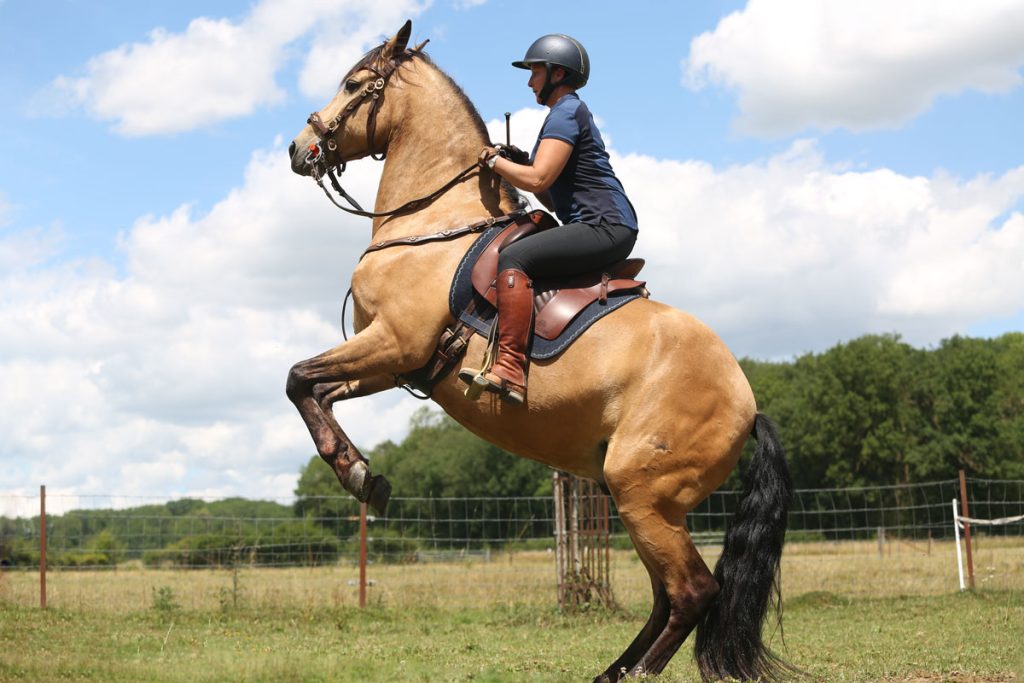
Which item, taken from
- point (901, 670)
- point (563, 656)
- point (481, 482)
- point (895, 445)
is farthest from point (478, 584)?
point (481, 482)

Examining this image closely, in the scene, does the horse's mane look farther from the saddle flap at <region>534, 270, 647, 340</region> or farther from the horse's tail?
the horse's tail

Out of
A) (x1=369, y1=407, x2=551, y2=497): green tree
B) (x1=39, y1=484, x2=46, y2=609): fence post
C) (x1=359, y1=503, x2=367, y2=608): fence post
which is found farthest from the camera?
(x1=369, y1=407, x2=551, y2=497): green tree

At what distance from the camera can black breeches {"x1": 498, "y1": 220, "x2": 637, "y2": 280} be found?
18.6ft

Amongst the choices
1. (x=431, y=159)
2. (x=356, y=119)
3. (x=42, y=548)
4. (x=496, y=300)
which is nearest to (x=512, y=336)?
(x=496, y=300)

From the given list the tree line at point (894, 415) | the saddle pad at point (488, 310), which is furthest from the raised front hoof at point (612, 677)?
the tree line at point (894, 415)

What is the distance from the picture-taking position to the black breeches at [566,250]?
5660 millimetres

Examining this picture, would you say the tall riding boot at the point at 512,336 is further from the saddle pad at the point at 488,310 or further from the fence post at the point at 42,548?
the fence post at the point at 42,548

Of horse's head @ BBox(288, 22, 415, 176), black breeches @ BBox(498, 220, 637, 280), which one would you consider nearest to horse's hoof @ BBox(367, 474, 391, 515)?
black breeches @ BBox(498, 220, 637, 280)

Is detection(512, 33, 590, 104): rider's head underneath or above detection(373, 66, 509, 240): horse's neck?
above

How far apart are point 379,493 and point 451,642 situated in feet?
22.3

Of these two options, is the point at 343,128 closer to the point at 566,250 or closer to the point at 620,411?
the point at 566,250

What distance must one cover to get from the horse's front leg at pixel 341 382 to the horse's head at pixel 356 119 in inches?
56.3

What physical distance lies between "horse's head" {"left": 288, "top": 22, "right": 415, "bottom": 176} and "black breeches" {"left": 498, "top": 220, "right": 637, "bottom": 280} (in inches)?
56.9

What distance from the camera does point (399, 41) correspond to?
6531 mm
